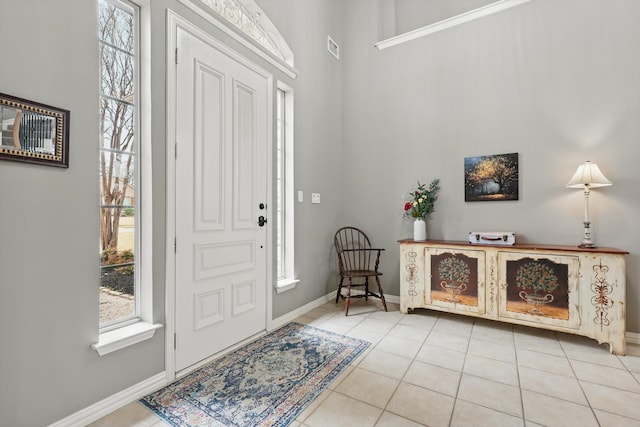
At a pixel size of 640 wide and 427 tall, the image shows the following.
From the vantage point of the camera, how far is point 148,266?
1.91 m

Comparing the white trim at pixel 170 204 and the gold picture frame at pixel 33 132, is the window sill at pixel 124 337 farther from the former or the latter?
the gold picture frame at pixel 33 132

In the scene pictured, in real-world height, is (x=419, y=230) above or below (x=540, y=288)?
above

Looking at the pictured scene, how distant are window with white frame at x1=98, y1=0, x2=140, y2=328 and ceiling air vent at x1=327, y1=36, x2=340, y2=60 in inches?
99.7

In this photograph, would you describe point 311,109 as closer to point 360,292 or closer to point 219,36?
point 219,36

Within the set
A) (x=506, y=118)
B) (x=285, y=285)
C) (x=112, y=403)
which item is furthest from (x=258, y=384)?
(x=506, y=118)

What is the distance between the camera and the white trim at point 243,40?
7.15ft

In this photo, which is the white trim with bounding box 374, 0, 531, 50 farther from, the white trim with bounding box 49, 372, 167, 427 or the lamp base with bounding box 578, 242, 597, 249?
the white trim with bounding box 49, 372, 167, 427

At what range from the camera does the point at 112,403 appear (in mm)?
1692

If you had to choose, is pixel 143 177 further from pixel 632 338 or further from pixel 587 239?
pixel 632 338

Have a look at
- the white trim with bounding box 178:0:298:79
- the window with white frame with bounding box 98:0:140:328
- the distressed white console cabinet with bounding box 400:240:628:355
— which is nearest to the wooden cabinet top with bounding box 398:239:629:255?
the distressed white console cabinet with bounding box 400:240:628:355

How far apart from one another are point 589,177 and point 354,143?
8.04 ft

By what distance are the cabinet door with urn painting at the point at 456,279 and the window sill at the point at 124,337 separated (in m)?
2.51

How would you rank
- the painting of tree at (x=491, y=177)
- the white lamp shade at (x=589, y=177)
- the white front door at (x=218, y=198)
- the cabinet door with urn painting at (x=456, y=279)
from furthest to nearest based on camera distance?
1. the painting of tree at (x=491, y=177)
2. the cabinet door with urn painting at (x=456, y=279)
3. the white lamp shade at (x=589, y=177)
4. the white front door at (x=218, y=198)

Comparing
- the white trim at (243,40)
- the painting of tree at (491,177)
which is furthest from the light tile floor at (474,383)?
the white trim at (243,40)
